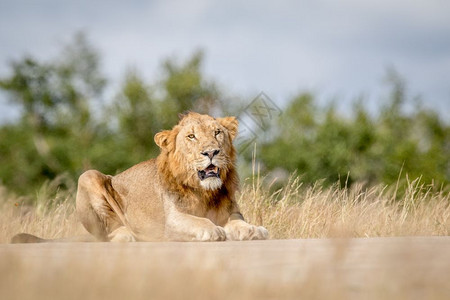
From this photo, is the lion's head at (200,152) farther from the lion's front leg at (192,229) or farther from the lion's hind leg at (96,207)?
the lion's hind leg at (96,207)

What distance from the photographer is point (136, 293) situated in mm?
3172

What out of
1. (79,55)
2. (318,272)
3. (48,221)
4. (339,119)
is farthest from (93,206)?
(79,55)

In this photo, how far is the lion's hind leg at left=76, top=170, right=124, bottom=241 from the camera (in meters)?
8.49

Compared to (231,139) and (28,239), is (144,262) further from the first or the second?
(231,139)

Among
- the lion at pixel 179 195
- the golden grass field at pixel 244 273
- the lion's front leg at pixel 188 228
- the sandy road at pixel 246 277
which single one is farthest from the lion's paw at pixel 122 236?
the sandy road at pixel 246 277

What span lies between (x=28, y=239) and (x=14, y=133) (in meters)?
41.0

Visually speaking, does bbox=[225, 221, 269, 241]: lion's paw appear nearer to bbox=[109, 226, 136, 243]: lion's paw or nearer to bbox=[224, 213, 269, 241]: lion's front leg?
bbox=[224, 213, 269, 241]: lion's front leg

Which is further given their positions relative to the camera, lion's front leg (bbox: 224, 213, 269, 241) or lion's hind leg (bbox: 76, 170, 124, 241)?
lion's hind leg (bbox: 76, 170, 124, 241)

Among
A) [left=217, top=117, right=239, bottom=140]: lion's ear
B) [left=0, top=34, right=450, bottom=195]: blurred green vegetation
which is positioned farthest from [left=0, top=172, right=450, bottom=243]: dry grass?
[left=0, top=34, right=450, bottom=195]: blurred green vegetation

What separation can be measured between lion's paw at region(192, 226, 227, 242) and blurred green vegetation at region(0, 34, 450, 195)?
28044 millimetres

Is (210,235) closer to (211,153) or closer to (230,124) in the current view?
(211,153)

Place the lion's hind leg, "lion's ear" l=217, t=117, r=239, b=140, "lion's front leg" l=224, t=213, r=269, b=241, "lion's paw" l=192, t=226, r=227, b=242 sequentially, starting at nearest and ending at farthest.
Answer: "lion's paw" l=192, t=226, r=227, b=242
"lion's front leg" l=224, t=213, r=269, b=241
"lion's ear" l=217, t=117, r=239, b=140
the lion's hind leg

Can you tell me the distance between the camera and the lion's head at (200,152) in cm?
783

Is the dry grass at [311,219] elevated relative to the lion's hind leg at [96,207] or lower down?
lower down
